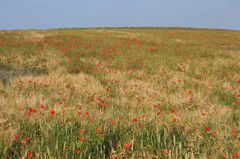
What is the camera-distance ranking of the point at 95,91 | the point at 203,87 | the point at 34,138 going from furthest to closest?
1. the point at 203,87
2. the point at 95,91
3. the point at 34,138

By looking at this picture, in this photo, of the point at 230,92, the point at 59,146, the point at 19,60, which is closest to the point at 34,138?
the point at 59,146

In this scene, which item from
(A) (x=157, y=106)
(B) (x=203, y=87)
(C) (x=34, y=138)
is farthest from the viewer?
(B) (x=203, y=87)

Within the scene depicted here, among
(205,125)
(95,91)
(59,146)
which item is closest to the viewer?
(59,146)

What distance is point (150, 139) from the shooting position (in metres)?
2.48

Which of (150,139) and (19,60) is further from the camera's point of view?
(19,60)

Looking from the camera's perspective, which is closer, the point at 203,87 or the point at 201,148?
the point at 201,148

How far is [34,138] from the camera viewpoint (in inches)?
94.9

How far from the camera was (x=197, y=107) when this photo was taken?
13.8ft

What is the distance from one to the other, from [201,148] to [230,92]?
3.11 metres

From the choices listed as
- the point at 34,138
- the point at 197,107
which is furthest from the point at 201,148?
the point at 197,107

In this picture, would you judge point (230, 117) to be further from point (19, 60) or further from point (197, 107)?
point (19, 60)

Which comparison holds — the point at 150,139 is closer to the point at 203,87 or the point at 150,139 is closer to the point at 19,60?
the point at 203,87

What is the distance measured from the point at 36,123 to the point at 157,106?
1.97m

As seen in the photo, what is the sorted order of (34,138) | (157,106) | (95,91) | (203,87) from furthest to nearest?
(203,87) → (95,91) → (157,106) → (34,138)
